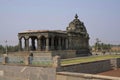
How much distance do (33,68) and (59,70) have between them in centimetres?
294

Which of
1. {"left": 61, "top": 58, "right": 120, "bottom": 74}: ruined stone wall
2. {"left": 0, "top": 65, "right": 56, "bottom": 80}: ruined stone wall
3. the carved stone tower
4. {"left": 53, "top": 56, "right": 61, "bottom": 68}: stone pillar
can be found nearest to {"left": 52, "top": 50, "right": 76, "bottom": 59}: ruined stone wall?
{"left": 61, "top": 58, "right": 120, "bottom": 74}: ruined stone wall

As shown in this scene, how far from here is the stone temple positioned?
108ft

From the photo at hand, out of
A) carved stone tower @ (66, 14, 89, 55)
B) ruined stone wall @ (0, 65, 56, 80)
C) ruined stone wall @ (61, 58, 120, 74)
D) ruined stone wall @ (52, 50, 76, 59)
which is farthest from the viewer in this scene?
carved stone tower @ (66, 14, 89, 55)

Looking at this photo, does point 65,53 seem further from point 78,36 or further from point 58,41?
point 78,36

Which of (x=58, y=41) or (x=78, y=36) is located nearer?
(x=58, y=41)

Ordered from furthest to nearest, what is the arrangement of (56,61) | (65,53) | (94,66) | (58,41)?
1. (58,41)
2. (65,53)
3. (94,66)
4. (56,61)

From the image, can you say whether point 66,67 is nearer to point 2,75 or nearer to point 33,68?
point 33,68

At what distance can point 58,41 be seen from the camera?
38344 mm

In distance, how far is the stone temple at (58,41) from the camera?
33.1 m

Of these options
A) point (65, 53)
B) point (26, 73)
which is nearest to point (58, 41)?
point (65, 53)

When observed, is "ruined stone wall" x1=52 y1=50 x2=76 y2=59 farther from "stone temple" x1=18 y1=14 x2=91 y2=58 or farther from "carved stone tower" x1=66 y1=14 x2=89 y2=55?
"carved stone tower" x1=66 y1=14 x2=89 y2=55

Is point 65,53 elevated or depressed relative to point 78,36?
depressed

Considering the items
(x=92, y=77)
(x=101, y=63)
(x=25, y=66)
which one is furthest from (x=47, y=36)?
(x=92, y=77)

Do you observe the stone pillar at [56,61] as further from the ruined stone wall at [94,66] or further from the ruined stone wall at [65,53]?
the ruined stone wall at [65,53]
